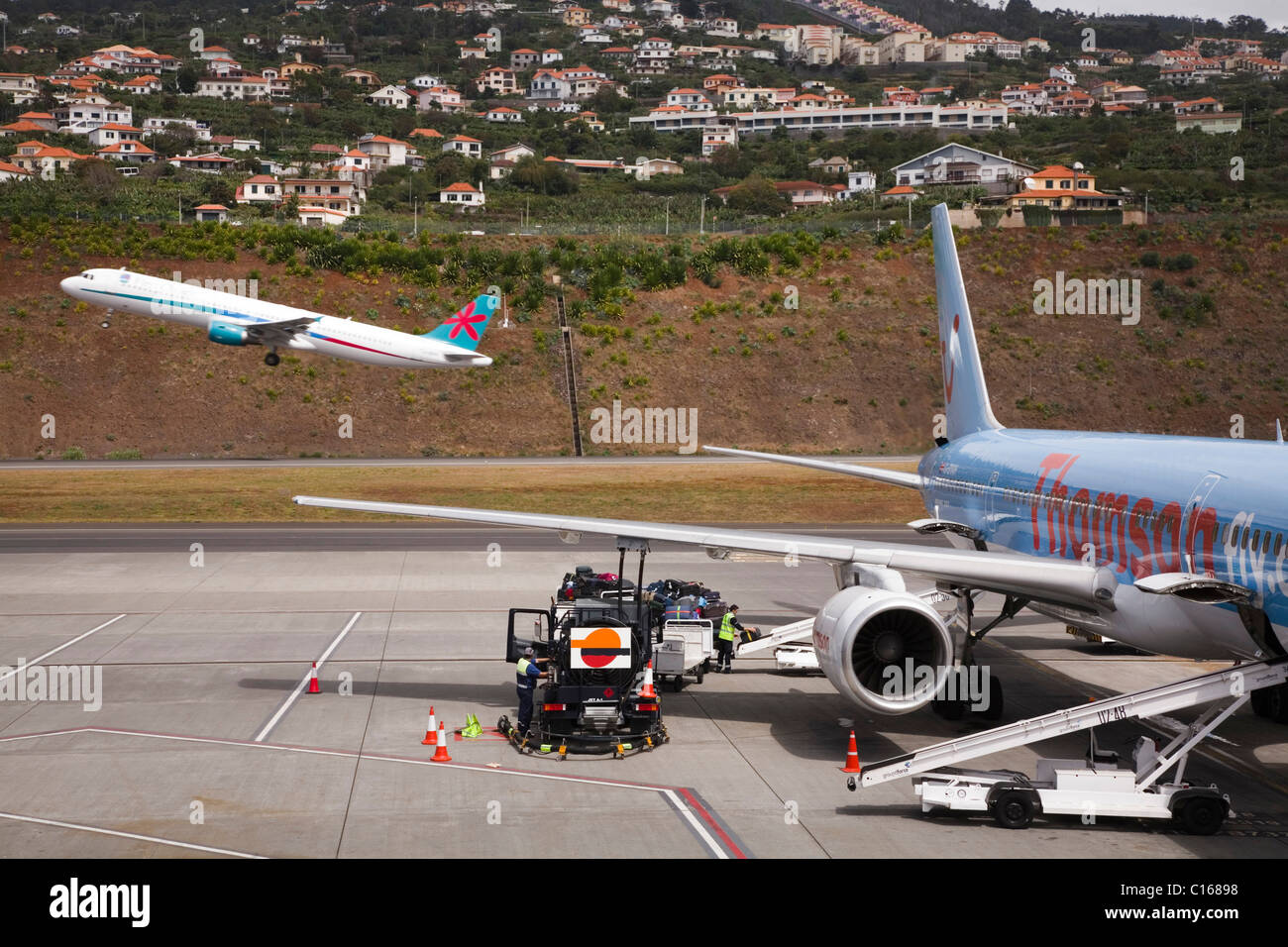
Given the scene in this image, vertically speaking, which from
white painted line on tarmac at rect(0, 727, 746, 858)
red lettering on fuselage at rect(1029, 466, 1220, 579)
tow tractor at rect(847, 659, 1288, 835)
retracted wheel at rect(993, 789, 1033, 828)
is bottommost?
white painted line on tarmac at rect(0, 727, 746, 858)

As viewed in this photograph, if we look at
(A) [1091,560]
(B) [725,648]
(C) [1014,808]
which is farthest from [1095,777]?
(B) [725,648]

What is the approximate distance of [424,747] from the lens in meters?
21.0

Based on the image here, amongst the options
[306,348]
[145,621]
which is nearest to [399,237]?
[306,348]

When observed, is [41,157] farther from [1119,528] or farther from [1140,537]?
[1140,537]

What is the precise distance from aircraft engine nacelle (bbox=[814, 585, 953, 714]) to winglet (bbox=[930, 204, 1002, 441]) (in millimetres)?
11715

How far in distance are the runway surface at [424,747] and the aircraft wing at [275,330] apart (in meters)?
25.6

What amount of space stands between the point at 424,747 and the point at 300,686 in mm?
5726

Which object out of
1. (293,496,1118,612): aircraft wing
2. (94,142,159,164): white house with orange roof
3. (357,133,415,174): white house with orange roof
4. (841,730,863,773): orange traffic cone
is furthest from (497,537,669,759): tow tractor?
(94,142,159,164): white house with orange roof

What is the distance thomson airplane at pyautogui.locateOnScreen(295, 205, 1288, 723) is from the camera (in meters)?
17.8

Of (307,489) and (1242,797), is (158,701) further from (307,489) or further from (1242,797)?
(307,489)

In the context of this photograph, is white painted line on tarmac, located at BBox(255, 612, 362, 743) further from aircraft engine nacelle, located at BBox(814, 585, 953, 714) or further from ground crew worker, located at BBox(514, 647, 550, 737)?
aircraft engine nacelle, located at BBox(814, 585, 953, 714)

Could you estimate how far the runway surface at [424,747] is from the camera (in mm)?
16328
